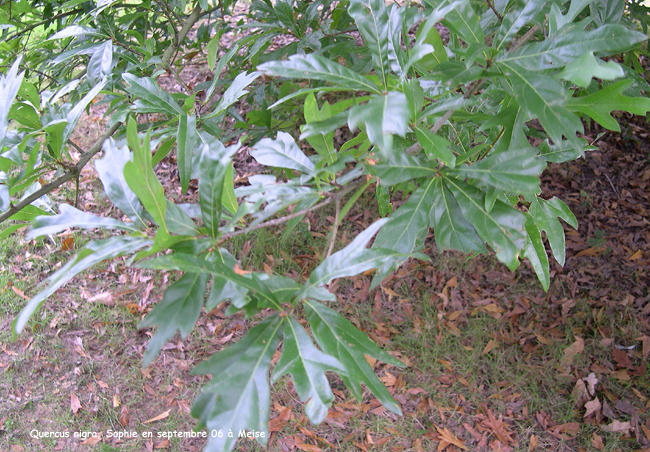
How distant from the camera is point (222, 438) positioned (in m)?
0.63

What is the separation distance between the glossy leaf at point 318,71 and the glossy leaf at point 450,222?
0.28 m

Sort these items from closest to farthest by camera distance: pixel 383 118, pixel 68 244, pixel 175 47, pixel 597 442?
pixel 383 118 < pixel 175 47 < pixel 597 442 < pixel 68 244

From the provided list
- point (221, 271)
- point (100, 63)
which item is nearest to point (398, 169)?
point (221, 271)

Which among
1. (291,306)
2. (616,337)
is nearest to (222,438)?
(291,306)

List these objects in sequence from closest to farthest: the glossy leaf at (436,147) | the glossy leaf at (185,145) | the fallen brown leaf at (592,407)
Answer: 1. the glossy leaf at (436,147)
2. the glossy leaf at (185,145)
3. the fallen brown leaf at (592,407)

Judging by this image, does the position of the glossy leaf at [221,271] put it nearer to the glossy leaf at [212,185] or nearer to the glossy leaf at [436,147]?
the glossy leaf at [212,185]

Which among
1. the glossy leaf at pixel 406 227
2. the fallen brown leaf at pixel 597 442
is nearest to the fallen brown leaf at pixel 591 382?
the fallen brown leaf at pixel 597 442

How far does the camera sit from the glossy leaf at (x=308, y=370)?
28.1 inches

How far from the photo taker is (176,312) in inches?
29.4

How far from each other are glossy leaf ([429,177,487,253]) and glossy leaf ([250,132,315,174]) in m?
0.29

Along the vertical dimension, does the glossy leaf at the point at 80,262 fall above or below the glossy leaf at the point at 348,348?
above

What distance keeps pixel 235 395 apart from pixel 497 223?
62 centimetres

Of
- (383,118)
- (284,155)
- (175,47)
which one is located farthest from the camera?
(175,47)

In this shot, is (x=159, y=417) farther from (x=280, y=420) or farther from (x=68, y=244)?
(x=68, y=244)
